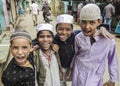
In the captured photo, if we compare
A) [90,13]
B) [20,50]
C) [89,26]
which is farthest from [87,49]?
[20,50]

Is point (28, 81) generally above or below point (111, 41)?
below

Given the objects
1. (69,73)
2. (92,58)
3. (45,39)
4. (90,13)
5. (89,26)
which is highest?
(90,13)

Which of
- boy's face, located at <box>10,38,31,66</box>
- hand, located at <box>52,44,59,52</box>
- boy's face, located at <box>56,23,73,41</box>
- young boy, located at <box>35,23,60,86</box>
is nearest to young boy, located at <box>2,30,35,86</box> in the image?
boy's face, located at <box>10,38,31,66</box>

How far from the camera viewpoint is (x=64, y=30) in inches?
120

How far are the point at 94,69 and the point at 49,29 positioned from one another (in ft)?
2.05

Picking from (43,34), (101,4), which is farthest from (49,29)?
(101,4)

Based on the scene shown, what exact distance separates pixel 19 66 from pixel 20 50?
0.47 feet

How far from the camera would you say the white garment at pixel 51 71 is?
292 centimetres

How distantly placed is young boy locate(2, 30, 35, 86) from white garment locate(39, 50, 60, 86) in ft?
1.05

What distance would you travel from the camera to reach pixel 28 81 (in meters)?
2.57

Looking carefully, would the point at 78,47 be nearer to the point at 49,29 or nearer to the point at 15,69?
the point at 49,29

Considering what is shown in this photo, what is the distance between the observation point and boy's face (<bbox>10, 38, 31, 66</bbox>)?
8.36ft

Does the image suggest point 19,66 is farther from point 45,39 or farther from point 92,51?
point 92,51

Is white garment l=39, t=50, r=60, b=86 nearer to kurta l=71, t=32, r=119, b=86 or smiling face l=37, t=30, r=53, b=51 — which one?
smiling face l=37, t=30, r=53, b=51
